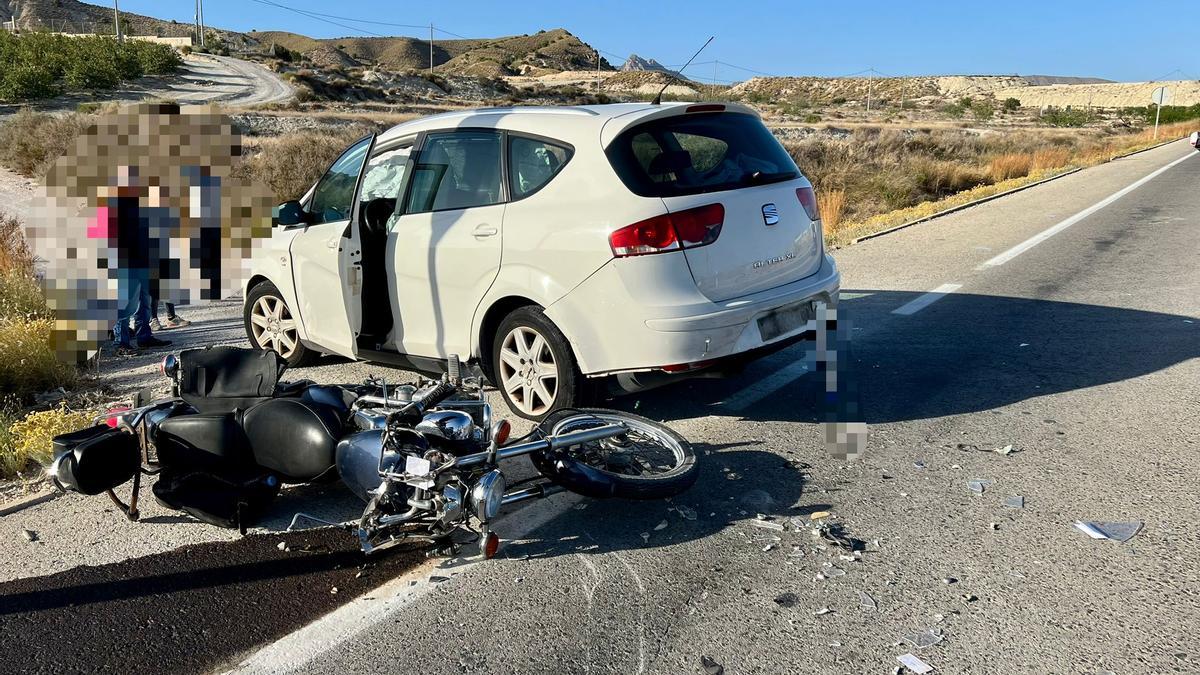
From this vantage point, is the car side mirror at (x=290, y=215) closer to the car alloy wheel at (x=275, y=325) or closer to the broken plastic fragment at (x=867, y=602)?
the car alloy wheel at (x=275, y=325)

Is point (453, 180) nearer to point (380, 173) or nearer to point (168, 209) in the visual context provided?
point (380, 173)

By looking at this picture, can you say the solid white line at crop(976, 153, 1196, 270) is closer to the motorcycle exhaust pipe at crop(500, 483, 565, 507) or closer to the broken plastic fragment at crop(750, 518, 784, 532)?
the broken plastic fragment at crop(750, 518, 784, 532)

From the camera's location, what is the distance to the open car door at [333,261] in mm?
5828

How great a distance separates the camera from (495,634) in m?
3.17

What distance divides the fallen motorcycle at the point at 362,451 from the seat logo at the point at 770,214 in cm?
137

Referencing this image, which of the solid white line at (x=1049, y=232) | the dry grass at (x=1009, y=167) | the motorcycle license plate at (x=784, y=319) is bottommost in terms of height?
the motorcycle license plate at (x=784, y=319)

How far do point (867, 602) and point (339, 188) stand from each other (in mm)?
4425

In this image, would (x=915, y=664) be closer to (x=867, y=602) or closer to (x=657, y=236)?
(x=867, y=602)

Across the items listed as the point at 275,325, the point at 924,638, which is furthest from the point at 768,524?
the point at 275,325

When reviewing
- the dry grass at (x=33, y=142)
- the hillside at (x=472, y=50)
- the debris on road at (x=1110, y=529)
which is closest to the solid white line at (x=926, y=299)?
the debris on road at (x=1110, y=529)

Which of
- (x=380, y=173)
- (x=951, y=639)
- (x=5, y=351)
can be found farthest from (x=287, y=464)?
(x=5, y=351)

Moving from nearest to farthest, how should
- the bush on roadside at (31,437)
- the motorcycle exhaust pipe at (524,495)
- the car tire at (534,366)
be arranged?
the motorcycle exhaust pipe at (524,495) → the bush on roadside at (31,437) → the car tire at (534,366)

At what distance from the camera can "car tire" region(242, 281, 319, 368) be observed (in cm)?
675

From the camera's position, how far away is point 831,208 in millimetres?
17422
